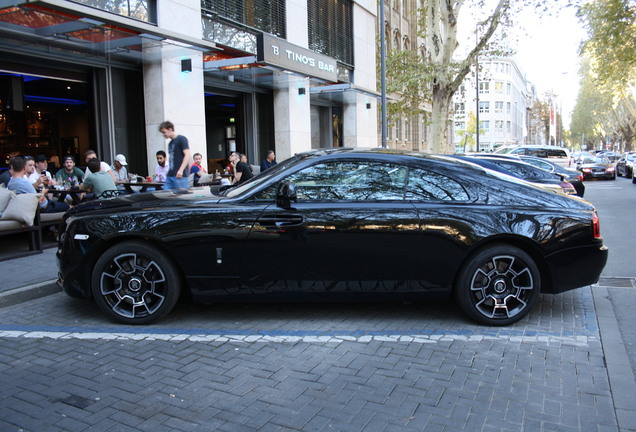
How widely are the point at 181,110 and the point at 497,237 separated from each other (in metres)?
10.9

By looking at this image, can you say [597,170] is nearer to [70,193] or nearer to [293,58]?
Result: [293,58]

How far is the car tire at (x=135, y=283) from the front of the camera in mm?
4910

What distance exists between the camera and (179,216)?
4.93 m

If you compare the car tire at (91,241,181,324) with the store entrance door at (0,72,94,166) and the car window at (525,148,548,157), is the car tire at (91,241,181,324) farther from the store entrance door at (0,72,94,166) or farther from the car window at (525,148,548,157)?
the car window at (525,148,548,157)

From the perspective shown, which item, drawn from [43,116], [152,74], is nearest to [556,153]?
[152,74]

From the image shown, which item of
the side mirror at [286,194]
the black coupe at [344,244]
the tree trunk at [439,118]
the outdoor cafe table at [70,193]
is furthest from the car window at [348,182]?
the tree trunk at [439,118]

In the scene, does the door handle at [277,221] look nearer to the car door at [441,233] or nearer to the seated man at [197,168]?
the car door at [441,233]

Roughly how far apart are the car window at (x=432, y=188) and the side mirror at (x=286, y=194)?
107 cm

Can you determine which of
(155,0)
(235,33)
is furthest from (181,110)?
(235,33)

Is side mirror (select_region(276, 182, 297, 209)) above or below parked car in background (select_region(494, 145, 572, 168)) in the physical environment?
below

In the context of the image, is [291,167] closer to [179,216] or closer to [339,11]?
[179,216]

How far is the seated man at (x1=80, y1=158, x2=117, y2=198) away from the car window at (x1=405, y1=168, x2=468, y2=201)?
19.9 ft

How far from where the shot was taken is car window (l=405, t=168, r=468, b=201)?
5.02 m

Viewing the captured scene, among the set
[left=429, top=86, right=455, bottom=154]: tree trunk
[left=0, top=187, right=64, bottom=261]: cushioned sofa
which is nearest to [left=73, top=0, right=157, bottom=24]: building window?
[left=0, top=187, right=64, bottom=261]: cushioned sofa
